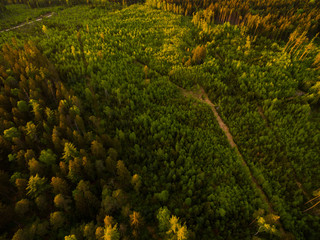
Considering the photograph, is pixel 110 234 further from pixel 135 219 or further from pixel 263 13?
pixel 263 13

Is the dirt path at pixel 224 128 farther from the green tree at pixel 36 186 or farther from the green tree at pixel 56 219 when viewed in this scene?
the green tree at pixel 36 186

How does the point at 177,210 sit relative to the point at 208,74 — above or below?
below

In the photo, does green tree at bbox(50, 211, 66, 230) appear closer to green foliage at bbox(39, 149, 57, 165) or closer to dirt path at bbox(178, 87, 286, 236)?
green foliage at bbox(39, 149, 57, 165)

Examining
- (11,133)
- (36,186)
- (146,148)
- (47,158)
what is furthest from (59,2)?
(36,186)

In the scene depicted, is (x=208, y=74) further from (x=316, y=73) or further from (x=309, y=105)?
(x=316, y=73)

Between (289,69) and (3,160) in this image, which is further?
(289,69)

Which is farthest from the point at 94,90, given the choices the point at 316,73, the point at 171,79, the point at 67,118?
the point at 316,73
